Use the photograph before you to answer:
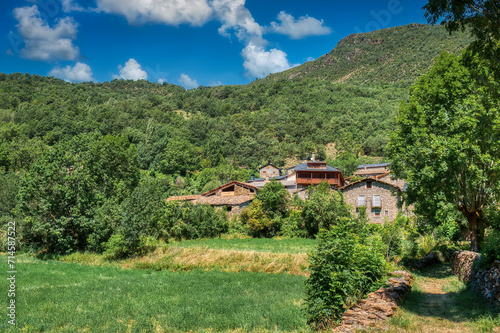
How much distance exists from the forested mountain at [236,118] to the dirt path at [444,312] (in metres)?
58.2

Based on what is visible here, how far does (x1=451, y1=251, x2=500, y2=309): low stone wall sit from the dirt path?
0.97 feet

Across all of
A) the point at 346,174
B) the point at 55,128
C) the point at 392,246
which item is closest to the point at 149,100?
the point at 55,128

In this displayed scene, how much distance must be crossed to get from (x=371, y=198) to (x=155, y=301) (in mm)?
40821

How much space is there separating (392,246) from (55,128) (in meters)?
107

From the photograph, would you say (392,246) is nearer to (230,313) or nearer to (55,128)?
(230,313)

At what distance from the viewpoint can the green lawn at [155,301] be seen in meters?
10.1

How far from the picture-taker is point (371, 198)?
47406 millimetres

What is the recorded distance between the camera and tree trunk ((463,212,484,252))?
58.4 feet

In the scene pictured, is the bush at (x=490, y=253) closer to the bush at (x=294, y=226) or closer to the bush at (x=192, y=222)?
the bush at (x=294, y=226)

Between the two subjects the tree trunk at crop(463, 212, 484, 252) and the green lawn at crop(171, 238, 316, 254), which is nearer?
the tree trunk at crop(463, 212, 484, 252)

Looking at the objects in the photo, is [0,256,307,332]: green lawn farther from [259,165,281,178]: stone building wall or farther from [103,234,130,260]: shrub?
[259,165,281,178]: stone building wall

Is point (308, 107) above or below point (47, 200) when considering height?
above

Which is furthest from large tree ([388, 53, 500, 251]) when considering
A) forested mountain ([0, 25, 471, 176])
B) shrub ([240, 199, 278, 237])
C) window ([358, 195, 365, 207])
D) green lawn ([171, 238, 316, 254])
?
forested mountain ([0, 25, 471, 176])

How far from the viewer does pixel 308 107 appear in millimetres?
147000
